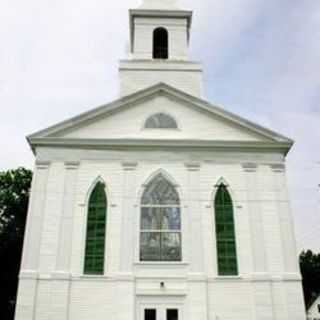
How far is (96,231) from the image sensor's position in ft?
47.3

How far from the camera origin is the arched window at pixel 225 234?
46.3ft

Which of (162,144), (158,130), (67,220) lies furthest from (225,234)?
(67,220)

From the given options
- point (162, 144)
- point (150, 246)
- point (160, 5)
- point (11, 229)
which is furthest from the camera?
point (11, 229)

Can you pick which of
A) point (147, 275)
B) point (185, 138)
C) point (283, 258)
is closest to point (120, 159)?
Result: point (185, 138)

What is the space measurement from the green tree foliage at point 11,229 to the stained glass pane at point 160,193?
473 inches

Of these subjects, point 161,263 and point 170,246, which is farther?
point 170,246

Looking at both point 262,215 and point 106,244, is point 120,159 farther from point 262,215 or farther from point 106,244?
point 262,215

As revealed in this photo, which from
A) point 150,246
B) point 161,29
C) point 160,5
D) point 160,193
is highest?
point 160,5

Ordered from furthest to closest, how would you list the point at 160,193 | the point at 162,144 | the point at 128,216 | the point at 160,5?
1. the point at 160,5
2. the point at 162,144
3. the point at 160,193
4. the point at 128,216

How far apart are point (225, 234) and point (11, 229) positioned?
14.5 meters

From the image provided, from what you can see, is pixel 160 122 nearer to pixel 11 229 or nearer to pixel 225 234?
pixel 225 234

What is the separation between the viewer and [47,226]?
14367 mm

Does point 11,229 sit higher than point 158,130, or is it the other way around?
point 158,130

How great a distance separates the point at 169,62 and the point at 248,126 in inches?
211
